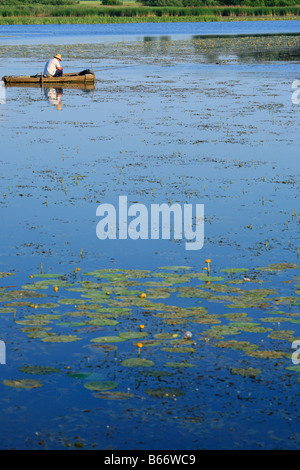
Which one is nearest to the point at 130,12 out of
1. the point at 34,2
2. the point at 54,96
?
the point at 34,2

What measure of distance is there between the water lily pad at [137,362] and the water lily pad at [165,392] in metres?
0.49

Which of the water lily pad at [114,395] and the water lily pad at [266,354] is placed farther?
the water lily pad at [266,354]

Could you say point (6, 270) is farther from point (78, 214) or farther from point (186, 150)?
point (186, 150)

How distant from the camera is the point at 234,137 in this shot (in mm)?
20750

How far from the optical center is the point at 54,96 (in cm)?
3147

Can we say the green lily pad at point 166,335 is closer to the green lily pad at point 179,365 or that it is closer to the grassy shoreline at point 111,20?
the green lily pad at point 179,365

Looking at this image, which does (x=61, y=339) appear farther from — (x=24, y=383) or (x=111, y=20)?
(x=111, y=20)

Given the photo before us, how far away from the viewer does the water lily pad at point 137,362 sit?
7441 millimetres

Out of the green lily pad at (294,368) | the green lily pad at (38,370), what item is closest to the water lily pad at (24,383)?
the green lily pad at (38,370)

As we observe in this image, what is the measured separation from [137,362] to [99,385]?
0.56m

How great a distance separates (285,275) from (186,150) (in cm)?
942

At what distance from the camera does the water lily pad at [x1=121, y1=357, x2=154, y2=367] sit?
744cm

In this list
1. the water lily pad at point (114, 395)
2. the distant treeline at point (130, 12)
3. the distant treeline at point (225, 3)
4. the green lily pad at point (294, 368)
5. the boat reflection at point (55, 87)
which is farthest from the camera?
the distant treeline at point (225, 3)
